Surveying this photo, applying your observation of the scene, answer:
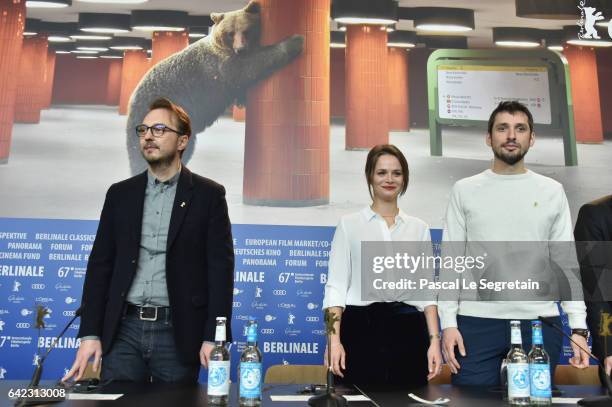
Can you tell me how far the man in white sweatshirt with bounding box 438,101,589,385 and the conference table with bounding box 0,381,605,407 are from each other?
0.21 m

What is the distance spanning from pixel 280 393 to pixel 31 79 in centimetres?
279

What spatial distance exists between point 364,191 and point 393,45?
90 centimetres

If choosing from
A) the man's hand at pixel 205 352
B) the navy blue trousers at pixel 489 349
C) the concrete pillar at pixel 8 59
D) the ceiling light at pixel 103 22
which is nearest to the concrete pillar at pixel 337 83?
the ceiling light at pixel 103 22

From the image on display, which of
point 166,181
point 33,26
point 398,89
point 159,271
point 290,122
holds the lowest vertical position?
point 159,271

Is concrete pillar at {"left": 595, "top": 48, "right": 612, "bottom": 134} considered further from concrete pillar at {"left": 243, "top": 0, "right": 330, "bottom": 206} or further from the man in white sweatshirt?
the man in white sweatshirt

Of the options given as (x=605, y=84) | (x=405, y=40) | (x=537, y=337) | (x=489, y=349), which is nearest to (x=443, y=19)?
(x=405, y=40)

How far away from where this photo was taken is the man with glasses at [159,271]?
2514 millimetres

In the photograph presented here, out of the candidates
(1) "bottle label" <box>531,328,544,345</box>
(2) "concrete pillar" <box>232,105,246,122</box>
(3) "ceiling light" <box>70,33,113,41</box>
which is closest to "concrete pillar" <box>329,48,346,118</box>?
(2) "concrete pillar" <box>232,105,246,122</box>

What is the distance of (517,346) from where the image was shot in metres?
2.30

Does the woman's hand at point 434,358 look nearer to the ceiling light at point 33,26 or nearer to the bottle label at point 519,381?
the bottle label at point 519,381

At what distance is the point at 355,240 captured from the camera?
2.81m

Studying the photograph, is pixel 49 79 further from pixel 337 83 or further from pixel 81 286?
pixel 337 83

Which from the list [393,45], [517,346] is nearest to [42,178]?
[393,45]

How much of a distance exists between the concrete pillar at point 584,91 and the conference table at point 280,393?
7.96ft
